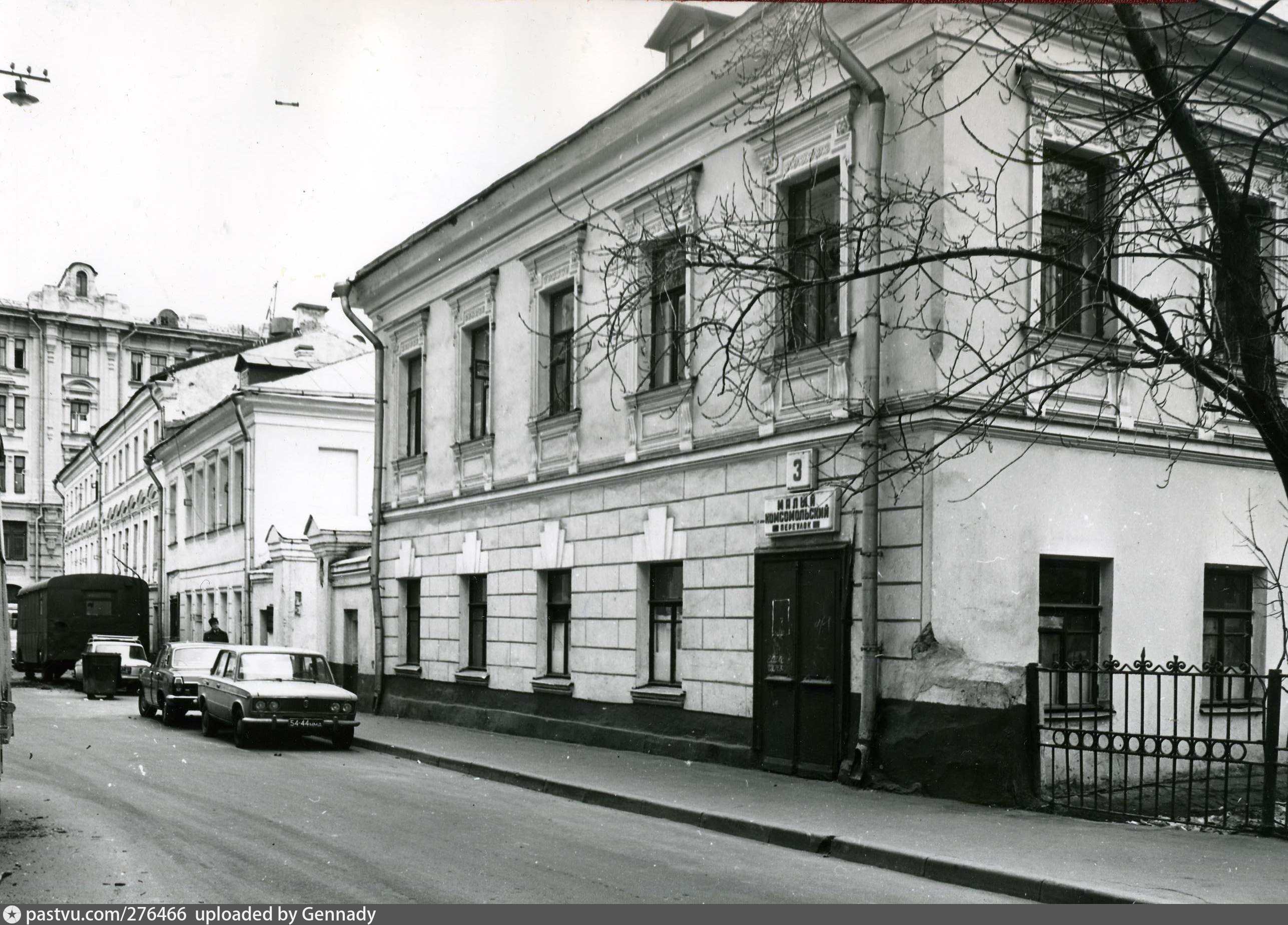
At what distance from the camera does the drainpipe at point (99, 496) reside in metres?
59.9

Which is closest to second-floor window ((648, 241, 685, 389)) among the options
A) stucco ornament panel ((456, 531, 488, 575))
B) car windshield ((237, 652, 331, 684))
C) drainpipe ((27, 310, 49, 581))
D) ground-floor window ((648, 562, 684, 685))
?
ground-floor window ((648, 562, 684, 685))

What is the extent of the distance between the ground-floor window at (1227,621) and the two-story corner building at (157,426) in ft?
92.0

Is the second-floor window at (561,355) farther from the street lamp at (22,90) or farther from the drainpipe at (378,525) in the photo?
the street lamp at (22,90)

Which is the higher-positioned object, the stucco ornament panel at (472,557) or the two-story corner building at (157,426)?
the two-story corner building at (157,426)

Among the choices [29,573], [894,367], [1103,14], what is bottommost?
[29,573]

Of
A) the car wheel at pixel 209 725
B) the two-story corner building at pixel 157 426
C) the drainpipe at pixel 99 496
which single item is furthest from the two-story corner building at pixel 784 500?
the drainpipe at pixel 99 496

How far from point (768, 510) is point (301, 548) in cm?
1796

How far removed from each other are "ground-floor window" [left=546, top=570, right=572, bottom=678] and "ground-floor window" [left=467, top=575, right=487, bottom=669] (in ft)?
6.66

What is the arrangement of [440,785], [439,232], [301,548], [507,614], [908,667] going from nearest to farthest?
[908,667] < [440,785] < [507,614] < [439,232] < [301,548]

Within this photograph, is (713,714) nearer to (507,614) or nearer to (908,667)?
(908,667)

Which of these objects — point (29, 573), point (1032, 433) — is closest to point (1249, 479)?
point (1032, 433)

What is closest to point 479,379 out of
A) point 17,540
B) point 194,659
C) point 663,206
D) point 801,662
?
point 663,206

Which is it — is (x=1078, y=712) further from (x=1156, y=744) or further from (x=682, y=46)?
(x=682, y=46)

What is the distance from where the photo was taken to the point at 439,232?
885 inches
